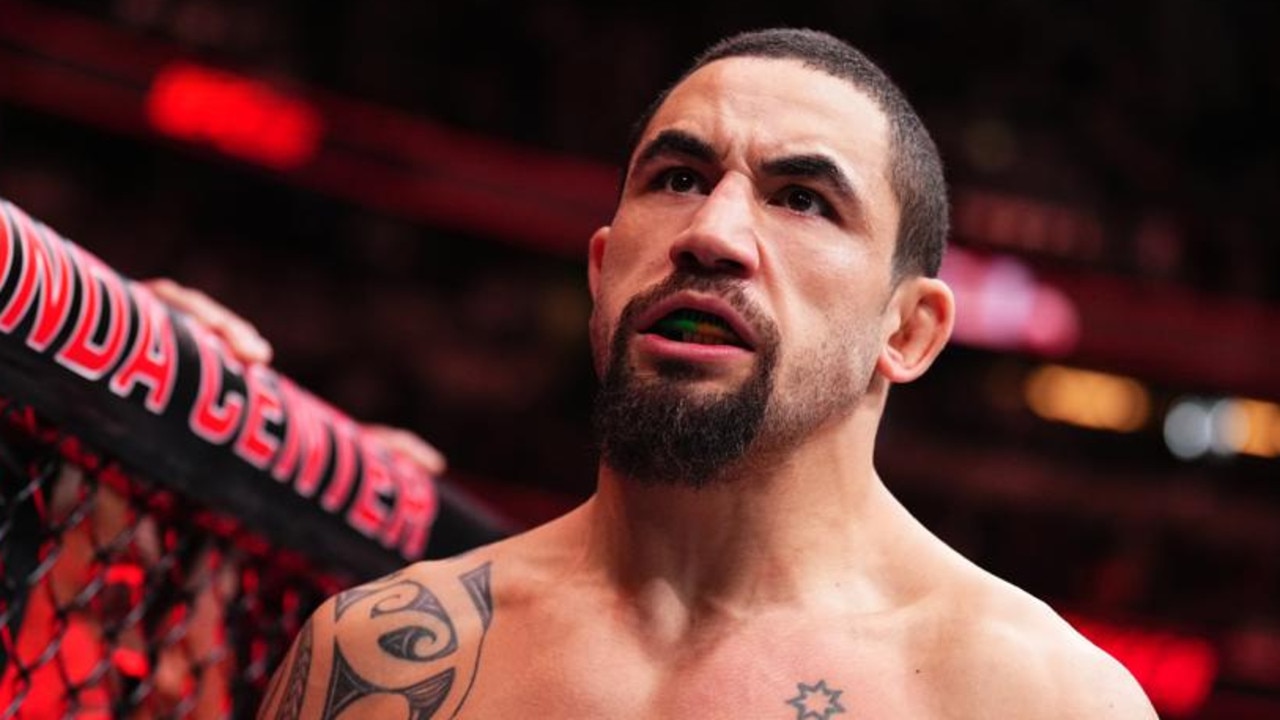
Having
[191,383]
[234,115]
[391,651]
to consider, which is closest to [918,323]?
[391,651]

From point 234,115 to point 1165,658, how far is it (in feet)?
26.3

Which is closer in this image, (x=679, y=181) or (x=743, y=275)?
(x=743, y=275)

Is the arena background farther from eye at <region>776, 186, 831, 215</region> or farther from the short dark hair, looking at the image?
eye at <region>776, 186, 831, 215</region>

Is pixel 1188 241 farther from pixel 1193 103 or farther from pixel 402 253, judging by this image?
pixel 402 253

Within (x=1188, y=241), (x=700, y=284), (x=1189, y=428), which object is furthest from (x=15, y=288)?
(x=1189, y=428)

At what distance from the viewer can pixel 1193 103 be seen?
Answer: 15070mm

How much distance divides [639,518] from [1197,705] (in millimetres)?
11466

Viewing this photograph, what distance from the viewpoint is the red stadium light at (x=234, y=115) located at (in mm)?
11375

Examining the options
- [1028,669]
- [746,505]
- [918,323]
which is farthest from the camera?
[918,323]

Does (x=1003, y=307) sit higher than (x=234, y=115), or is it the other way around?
(x=1003, y=307)

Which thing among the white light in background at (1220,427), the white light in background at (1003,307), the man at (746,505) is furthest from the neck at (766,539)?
the white light in background at (1220,427)

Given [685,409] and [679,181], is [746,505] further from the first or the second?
[679,181]

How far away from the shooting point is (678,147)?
1.99 metres

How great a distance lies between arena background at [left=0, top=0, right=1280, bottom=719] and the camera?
11727mm
